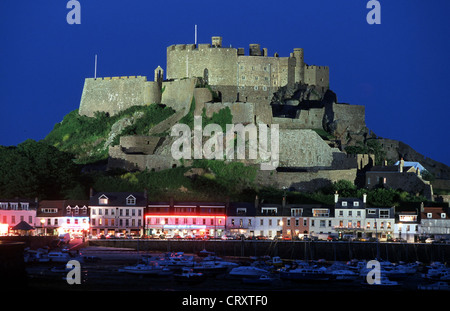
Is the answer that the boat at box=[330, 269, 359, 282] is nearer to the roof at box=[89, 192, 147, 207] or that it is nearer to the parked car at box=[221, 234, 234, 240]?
the parked car at box=[221, 234, 234, 240]

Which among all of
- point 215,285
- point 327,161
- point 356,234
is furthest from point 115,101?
point 215,285

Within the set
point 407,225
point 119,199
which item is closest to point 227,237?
point 119,199

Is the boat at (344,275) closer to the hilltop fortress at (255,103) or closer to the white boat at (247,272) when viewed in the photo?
the white boat at (247,272)

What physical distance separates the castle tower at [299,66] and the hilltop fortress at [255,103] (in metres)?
0.10

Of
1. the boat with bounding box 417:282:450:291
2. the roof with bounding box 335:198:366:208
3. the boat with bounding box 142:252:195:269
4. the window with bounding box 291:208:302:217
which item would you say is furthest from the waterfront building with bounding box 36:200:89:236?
the boat with bounding box 417:282:450:291

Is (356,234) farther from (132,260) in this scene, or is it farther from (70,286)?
(70,286)

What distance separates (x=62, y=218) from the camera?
8388 cm

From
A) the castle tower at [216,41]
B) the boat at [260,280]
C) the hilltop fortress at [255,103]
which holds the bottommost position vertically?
the boat at [260,280]

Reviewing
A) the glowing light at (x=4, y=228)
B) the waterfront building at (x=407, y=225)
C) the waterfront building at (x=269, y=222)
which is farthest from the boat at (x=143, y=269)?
the waterfront building at (x=407, y=225)

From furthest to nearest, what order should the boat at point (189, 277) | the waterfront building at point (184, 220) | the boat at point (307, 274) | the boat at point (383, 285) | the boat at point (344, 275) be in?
the waterfront building at point (184, 220)
the boat at point (344, 275)
the boat at point (307, 274)
the boat at point (189, 277)
the boat at point (383, 285)

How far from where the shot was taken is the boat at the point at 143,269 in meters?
65.1
